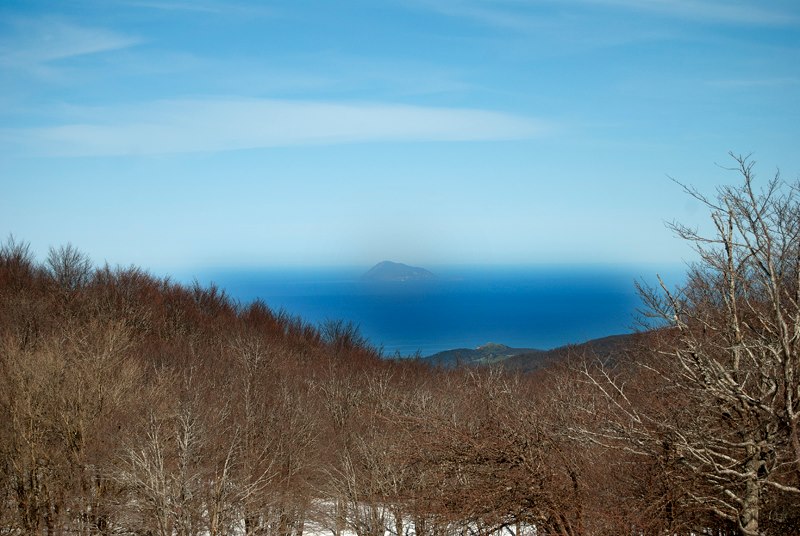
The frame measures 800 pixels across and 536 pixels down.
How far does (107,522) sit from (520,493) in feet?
59.1

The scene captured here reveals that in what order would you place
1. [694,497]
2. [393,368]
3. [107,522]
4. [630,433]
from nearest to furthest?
[694,497] → [630,433] → [107,522] → [393,368]

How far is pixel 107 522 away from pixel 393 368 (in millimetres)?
42609

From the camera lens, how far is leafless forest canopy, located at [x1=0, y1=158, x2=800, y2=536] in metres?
18.2

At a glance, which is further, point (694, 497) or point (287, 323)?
point (287, 323)

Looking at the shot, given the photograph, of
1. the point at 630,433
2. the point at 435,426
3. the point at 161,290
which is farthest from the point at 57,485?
the point at 161,290

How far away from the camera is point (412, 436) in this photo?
27.0 metres

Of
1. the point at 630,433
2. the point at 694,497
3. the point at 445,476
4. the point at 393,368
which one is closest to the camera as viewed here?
the point at 694,497

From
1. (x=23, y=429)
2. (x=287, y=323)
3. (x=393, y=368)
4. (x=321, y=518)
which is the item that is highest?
(x=287, y=323)

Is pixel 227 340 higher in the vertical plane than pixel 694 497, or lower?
higher

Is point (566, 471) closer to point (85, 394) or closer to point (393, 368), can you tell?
point (85, 394)

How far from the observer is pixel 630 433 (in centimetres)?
2009

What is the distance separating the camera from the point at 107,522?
104 ft

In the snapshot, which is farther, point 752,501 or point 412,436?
point 412,436

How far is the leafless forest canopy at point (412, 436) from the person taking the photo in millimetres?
18156
